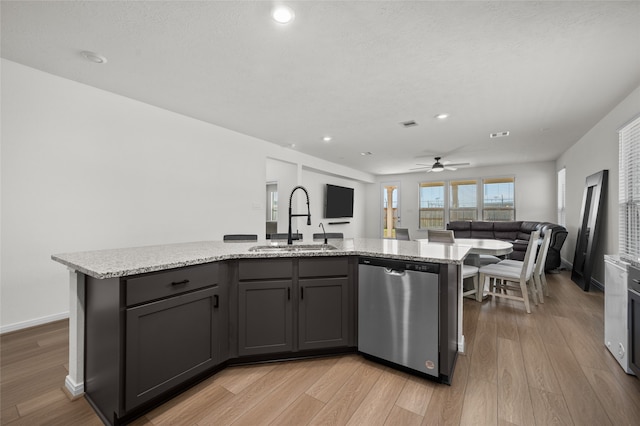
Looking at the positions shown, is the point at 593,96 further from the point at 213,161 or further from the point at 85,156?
the point at 85,156

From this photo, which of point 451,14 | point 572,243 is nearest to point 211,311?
point 451,14

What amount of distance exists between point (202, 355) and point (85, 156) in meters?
2.68

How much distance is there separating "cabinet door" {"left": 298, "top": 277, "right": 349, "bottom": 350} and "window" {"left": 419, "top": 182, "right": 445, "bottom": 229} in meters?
7.46

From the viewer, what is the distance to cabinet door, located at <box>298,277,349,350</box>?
2084 millimetres

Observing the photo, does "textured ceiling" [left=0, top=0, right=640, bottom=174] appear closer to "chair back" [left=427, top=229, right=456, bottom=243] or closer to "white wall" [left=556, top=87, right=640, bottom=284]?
"white wall" [left=556, top=87, right=640, bottom=284]

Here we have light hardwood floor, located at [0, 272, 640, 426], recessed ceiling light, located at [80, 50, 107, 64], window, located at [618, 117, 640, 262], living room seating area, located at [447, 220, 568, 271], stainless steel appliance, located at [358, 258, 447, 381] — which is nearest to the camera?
light hardwood floor, located at [0, 272, 640, 426]

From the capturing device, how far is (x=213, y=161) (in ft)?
14.0

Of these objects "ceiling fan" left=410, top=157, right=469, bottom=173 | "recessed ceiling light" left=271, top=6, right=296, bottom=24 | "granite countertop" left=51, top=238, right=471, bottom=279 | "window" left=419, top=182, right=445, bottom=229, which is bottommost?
"granite countertop" left=51, top=238, right=471, bottom=279

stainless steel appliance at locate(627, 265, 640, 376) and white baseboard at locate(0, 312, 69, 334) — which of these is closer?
stainless steel appliance at locate(627, 265, 640, 376)

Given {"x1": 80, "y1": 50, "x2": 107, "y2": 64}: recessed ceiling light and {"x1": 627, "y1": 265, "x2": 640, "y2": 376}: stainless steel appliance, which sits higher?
{"x1": 80, "y1": 50, "x2": 107, "y2": 64}: recessed ceiling light

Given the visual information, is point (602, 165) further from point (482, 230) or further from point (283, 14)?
point (283, 14)

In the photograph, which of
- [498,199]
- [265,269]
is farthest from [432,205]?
[265,269]

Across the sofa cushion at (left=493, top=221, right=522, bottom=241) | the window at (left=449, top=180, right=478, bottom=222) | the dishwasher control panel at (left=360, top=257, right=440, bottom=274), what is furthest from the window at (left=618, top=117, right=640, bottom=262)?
the window at (left=449, top=180, right=478, bottom=222)

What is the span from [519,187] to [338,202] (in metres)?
5.05
